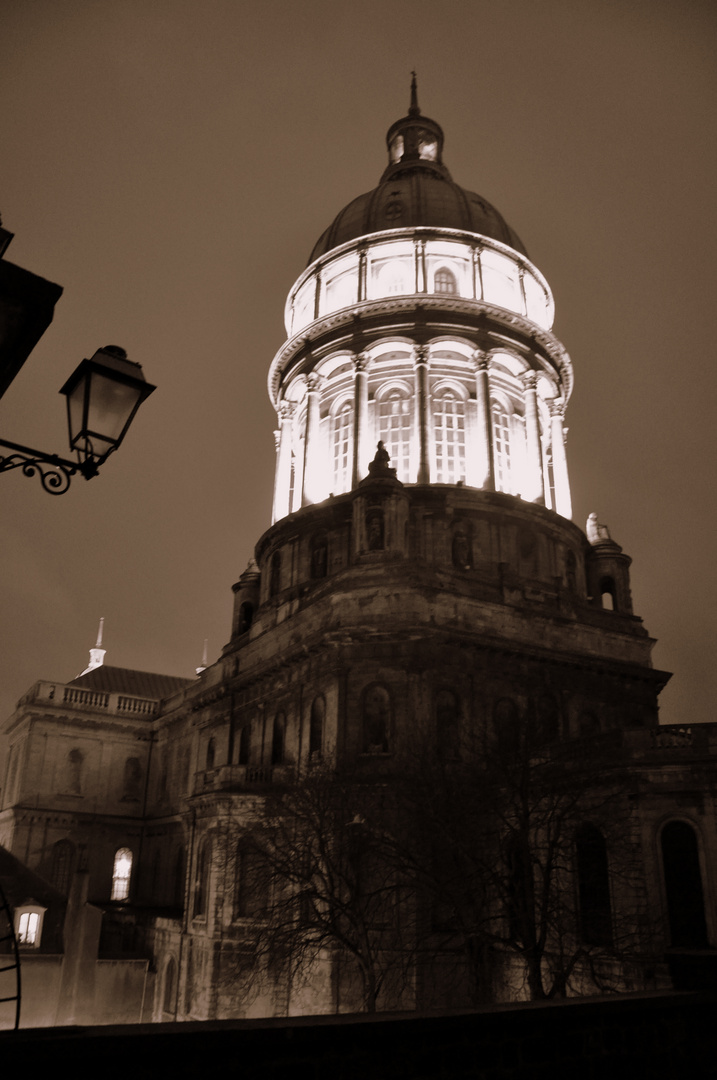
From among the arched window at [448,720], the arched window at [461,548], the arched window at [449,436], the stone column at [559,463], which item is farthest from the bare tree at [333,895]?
the stone column at [559,463]

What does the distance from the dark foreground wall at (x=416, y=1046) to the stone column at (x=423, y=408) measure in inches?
1406

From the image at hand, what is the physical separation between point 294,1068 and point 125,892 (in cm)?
5342

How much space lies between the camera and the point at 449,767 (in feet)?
102

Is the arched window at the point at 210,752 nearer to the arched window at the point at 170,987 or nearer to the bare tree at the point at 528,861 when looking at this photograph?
the arched window at the point at 170,987

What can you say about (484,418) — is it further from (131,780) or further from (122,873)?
(122,873)

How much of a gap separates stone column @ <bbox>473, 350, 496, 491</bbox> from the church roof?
32.0m

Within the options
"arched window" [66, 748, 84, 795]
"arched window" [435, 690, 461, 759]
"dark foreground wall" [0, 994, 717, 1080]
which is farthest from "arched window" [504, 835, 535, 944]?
"arched window" [66, 748, 84, 795]

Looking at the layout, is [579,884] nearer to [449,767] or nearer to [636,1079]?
[449,767]

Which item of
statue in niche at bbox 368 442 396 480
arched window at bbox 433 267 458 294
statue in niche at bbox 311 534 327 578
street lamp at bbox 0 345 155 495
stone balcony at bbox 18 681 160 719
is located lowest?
street lamp at bbox 0 345 155 495

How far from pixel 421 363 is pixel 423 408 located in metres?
2.56

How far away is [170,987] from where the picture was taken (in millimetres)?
37781

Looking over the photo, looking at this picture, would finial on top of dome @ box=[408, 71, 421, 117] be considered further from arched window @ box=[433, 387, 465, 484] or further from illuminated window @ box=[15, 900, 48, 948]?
illuminated window @ box=[15, 900, 48, 948]

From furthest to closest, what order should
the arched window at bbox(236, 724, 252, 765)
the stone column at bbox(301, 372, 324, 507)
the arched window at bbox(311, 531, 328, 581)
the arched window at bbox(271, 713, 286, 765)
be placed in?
1. the stone column at bbox(301, 372, 324, 507)
2. the arched window at bbox(311, 531, 328, 581)
3. the arched window at bbox(236, 724, 252, 765)
4. the arched window at bbox(271, 713, 286, 765)

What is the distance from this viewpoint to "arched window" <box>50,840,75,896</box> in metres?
53.8
